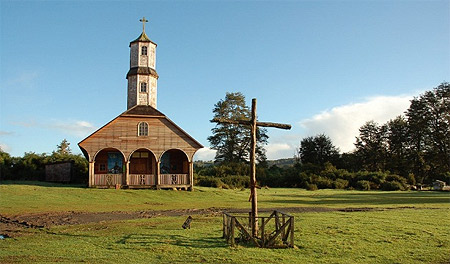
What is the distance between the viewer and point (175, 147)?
114 feet

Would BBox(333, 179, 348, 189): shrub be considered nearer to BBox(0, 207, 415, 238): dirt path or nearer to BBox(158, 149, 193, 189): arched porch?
BBox(158, 149, 193, 189): arched porch

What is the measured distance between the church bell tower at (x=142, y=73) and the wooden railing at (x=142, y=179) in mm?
7097

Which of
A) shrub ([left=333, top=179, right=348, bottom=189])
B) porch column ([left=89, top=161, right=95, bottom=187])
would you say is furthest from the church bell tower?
shrub ([left=333, top=179, right=348, bottom=189])

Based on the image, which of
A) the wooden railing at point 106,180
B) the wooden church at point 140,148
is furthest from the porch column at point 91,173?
the wooden railing at point 106,180

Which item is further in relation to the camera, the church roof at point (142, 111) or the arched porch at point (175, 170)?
the church roof at point (142, 111)

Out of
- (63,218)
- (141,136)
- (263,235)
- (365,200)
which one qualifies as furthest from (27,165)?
(263,235)

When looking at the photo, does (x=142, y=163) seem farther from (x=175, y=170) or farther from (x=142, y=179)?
(x=175, y=170)

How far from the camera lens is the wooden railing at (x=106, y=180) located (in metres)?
33.1

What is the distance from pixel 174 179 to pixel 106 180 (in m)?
5.60

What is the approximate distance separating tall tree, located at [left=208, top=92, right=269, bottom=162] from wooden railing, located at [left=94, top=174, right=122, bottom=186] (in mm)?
25489

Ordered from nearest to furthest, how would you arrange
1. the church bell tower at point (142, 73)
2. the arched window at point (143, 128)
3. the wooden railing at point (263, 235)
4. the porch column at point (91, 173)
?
the wooden railing at point (263, 235) < the porch column at point (91, 173) < the arched window at point (143, 128) < the church bell tower at point (142, 73)

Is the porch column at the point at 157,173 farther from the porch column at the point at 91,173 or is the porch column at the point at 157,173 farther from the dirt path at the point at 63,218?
the dirt path at the point at 63,218

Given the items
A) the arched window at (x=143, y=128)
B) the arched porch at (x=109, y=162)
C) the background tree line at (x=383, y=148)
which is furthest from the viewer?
the background tree line at (x=383, y=148)

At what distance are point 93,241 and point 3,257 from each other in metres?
2.71
